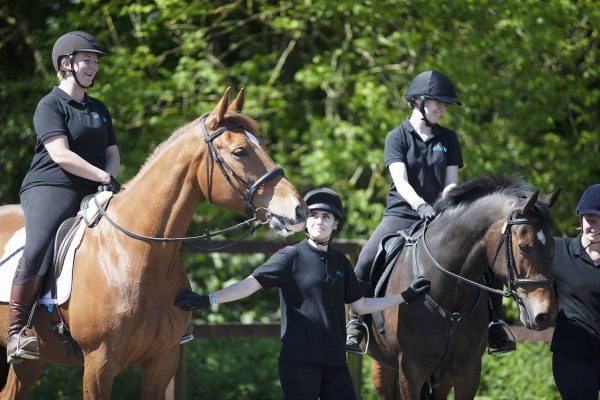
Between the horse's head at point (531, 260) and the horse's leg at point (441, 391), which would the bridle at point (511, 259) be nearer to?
the horse's head at point (531, 260)

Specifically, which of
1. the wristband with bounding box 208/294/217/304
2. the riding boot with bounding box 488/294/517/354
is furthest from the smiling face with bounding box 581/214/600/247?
the wristband with bounding box 208/294/217/304

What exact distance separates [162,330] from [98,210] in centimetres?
84

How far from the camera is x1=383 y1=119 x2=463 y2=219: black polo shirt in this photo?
6.31 m

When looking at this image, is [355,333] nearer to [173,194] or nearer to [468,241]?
[468,241]

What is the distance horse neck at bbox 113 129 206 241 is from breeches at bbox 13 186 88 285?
522 millimetres

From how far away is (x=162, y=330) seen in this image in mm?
4871

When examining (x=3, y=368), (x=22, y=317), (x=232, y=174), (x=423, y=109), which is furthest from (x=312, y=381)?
(x=3, y=368)

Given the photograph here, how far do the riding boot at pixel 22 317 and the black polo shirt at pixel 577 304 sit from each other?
3355 mm

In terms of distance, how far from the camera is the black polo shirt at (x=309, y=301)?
504cm

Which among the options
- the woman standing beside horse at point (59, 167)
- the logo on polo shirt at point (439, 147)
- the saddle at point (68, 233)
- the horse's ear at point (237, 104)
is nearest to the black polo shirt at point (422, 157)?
the logo on polo shirt at point (439, 147)

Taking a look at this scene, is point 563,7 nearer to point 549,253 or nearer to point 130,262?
point 549,253

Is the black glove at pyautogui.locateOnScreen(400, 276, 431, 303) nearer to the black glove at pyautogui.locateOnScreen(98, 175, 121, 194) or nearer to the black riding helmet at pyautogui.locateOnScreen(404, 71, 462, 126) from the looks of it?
the black riding helmet at pyautogui.locateOnScreen(404, 71, 462, 126)

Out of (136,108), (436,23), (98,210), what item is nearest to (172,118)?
(136,108)

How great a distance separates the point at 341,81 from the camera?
10.6 metres
